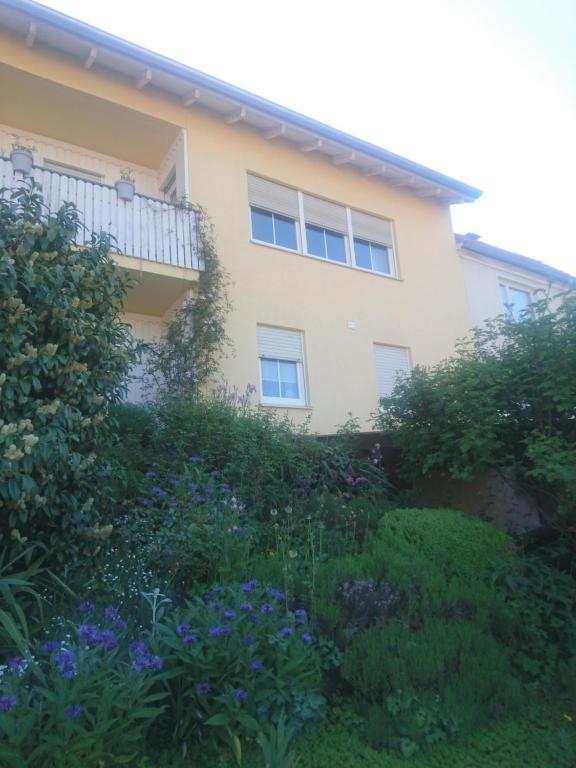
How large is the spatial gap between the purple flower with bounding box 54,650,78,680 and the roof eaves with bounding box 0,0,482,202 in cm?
937

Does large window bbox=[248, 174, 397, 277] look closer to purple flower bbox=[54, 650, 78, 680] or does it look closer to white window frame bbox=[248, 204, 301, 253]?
white window frame bbox=[248, 204, 301, 253]

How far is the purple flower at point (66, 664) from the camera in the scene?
292cm

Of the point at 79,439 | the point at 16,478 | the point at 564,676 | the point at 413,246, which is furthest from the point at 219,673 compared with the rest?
the point at 413,246

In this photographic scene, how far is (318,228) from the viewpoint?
12.6m

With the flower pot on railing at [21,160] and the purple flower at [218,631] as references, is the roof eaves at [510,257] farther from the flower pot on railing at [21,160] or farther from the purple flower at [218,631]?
the purple flower at [218,631]

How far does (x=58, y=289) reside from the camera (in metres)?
4.79

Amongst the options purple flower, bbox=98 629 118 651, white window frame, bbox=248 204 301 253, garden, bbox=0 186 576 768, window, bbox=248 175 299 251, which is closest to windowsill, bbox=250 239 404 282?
white window frame, bbox=248 204 301 253

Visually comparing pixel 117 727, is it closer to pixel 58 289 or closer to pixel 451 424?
pixel 58 289

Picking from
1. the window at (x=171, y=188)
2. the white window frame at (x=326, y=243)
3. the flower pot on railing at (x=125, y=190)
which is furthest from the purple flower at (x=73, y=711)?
the white window frame at (x=326, y=243)

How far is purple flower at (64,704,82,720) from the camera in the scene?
8.88 ft

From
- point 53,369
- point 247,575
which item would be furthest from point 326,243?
point 247,575

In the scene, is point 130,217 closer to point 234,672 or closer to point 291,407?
point 291,407

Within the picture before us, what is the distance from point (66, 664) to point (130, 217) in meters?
7.71

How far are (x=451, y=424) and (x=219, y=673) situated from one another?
14.9ft
